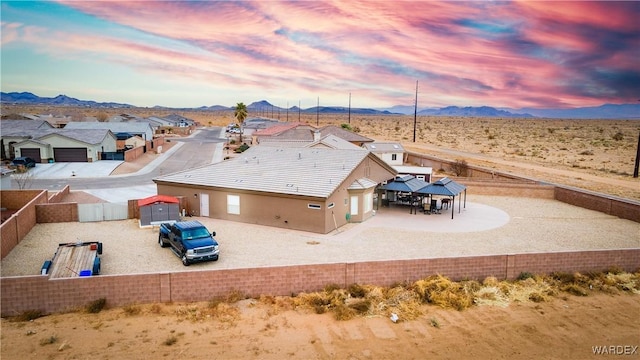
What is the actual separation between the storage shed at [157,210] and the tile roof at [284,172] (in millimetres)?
2843

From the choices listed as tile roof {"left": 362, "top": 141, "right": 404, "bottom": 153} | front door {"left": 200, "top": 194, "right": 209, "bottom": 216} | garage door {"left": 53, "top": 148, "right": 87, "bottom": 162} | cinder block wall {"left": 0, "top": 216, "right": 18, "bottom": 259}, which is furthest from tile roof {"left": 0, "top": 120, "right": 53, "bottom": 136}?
tile roof {"left": 362, "top": 141, "right": 404, "bottom": 153}

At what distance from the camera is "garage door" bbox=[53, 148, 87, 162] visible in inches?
2180

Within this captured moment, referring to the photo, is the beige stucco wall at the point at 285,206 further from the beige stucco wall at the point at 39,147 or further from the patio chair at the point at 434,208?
the beige stucco wall at the point at 39,147

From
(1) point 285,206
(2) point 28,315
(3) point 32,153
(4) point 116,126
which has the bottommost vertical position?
(2) point 28,315

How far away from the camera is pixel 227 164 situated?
107 ft

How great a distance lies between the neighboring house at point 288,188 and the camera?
2650 cm

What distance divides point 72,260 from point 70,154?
139ft

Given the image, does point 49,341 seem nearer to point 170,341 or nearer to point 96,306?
point 96,306

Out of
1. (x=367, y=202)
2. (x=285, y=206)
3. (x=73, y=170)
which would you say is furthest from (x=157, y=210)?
(x=73, y=170)

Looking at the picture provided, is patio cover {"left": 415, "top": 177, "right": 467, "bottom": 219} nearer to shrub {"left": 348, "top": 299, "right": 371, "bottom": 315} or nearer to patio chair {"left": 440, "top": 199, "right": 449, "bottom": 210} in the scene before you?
patio chair {"left": 440, "top": 199, "right": 449, "bottom": 210}

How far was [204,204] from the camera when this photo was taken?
2988cm

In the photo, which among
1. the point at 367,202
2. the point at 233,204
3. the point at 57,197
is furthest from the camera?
the point at 57,197

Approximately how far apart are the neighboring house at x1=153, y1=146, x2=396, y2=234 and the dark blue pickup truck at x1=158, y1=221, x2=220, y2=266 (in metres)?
6.31

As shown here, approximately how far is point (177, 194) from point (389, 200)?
1614cm
